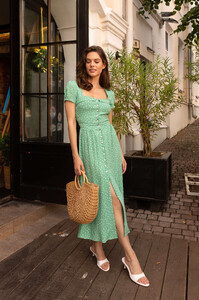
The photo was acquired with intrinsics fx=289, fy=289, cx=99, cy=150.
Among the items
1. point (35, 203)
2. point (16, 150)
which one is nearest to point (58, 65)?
point (16, 150)

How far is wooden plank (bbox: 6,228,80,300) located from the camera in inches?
81.7

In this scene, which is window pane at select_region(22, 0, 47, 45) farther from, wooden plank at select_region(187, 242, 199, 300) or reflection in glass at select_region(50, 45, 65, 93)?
wooden plank at select_region(187, 242, 199, 300)

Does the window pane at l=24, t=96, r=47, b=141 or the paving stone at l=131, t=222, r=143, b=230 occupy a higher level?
the window pane at l=24, t=96, r=47, b=141

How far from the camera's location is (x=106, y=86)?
246 cm

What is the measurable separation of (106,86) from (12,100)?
5.77ft

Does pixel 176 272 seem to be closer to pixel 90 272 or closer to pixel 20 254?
pixel 90 272

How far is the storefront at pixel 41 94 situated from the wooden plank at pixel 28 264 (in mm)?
710

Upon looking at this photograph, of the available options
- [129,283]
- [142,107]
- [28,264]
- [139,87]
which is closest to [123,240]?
[129,283]

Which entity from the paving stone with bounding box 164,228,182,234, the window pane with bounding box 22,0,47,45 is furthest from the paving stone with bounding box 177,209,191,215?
the window pane with bounding box 22,0,47,45

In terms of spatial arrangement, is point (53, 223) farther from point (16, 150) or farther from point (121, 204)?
point (121, 204)

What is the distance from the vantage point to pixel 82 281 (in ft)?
7.27

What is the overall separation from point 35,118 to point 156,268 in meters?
2.31

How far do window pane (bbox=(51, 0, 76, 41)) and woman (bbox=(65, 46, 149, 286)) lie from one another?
1332 millimetres

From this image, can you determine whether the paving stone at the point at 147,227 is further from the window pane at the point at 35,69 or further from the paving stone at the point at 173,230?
the window pane at the point at 35,69
